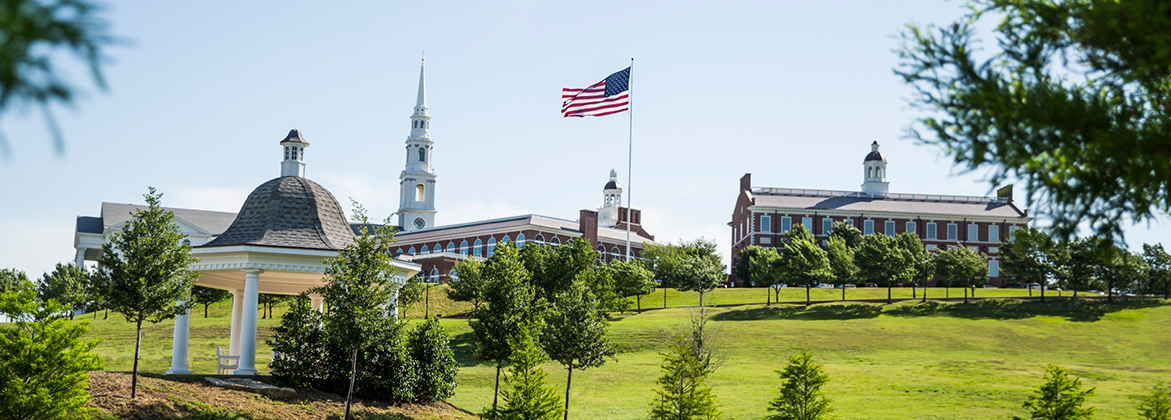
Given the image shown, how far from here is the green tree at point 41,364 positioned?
1691cm

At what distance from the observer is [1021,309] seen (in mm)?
65250

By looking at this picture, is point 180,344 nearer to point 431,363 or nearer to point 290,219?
point 290,219

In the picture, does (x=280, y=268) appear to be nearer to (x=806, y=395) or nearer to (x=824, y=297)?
(x=806, y=395)

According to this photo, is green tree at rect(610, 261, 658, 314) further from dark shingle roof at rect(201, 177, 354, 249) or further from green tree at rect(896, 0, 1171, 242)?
green tree at rect(896, 0, 1171, 242)

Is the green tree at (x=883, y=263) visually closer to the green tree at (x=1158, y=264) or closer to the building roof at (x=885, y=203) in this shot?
the green tree at (x=1158, y=264)

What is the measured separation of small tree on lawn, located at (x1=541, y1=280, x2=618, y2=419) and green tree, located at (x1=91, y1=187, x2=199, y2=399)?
1125 centimetres

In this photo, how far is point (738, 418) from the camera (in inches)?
1206

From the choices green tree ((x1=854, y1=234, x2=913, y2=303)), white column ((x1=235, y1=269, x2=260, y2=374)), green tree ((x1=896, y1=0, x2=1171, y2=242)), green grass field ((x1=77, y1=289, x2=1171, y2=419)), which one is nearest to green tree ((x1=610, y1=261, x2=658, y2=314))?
green grass field ((x1=77, y1=289, x2=1171, y2=419))

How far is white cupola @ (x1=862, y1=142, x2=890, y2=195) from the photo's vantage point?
386ft

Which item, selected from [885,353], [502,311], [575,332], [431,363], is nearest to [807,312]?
[885,353]

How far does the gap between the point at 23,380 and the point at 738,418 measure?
832 inches

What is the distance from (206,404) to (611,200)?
116 meters

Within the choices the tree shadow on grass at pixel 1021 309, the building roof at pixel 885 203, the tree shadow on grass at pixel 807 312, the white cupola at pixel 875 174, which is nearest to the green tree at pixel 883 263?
the tree shadow on grass at pixel 1021 309

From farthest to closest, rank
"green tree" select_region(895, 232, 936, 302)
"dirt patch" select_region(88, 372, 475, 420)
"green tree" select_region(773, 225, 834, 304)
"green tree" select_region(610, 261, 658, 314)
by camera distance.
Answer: "green tree" select_region(895, 232, 936, 302), "green tree" select_region(773, 225, 834, 304), "green tree" select_region(610, 261, 658, 314), "dirt patch" select_region(88, 372, 475, 420)
